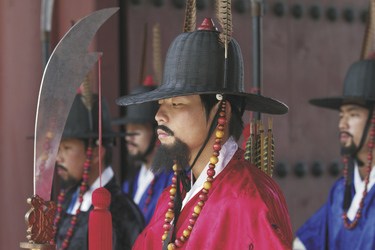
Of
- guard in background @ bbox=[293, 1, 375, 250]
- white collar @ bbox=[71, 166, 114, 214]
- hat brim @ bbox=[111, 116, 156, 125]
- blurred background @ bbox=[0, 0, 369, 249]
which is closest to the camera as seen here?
white collar @ bbox=[71, 166, 114, 214]

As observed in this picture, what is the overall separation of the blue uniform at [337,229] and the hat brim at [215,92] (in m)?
1.09

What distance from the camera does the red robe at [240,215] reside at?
1.58 m

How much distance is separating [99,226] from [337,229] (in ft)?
5.49

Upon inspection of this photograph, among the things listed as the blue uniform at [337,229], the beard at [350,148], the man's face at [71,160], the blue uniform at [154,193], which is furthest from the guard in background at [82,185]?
the beard at [350,148]

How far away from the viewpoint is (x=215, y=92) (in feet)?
5.63

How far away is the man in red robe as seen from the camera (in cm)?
167

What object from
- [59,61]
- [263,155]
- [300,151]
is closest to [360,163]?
[300,151]

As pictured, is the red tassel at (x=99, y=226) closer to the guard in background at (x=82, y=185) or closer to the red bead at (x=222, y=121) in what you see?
the red bead at (x=222, y=121)

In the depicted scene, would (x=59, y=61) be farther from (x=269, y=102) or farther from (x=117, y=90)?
(x=117, y=90)

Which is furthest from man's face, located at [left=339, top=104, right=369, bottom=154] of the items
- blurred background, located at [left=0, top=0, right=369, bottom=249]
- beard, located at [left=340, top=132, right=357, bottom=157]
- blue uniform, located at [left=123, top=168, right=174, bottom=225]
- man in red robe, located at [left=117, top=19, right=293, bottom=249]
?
man in red robe, located at [left=117, top=19, right=293, bottom=249]

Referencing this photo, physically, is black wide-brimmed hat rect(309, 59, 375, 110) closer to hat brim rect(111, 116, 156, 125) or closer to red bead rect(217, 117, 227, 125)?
hat brim rect(111, 116, 156, 125)

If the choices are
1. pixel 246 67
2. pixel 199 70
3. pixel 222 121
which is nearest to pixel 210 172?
pixel 222 121

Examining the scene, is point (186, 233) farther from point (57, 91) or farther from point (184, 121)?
point (57, 91)

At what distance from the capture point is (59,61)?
1.75m
